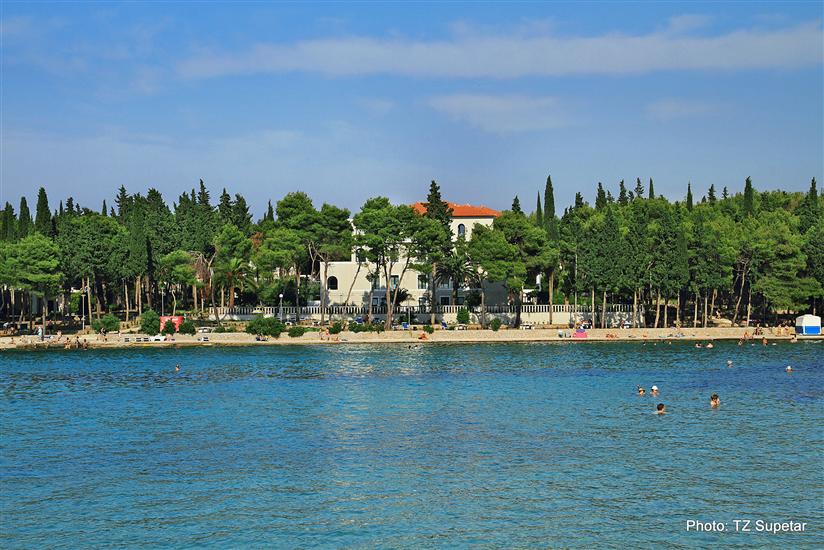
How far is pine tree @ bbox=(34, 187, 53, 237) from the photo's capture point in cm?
11700

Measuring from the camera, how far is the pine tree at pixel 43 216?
117000mm

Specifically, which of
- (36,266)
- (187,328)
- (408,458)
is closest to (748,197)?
(187,328)

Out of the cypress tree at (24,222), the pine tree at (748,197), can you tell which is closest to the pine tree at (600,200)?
the pine tree at (748,197)

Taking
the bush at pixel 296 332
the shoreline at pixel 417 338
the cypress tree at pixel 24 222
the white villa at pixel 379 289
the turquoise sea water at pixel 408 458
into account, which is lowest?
the turquoise sea water at pixel 408 458

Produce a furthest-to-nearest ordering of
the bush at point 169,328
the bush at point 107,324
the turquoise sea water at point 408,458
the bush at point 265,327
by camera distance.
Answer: the bush at point 107,324 < the bush at point 169,328 < the bush at point 265,327 < the turquoise sea water at point 408,458

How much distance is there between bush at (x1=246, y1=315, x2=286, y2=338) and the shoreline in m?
0.65

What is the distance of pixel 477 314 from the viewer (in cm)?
10881

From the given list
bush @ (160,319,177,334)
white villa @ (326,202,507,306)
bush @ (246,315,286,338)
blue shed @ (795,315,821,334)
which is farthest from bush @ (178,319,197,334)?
blue shed @ (795,315,821,334)

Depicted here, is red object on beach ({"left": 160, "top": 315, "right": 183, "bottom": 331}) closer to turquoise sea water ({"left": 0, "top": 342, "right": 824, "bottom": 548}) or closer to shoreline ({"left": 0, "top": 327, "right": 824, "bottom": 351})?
shoreline ({"left": 0, "top": 327, "right": 824, "bottom": 351})

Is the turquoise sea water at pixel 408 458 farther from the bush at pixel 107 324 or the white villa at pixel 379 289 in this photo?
the white villa at pixel 379 289

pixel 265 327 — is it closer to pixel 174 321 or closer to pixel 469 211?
pixel 174 321

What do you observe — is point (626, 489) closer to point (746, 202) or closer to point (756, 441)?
point (756, 441)

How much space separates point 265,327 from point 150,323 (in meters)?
12.3

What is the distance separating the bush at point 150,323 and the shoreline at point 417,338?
62.4 inches
